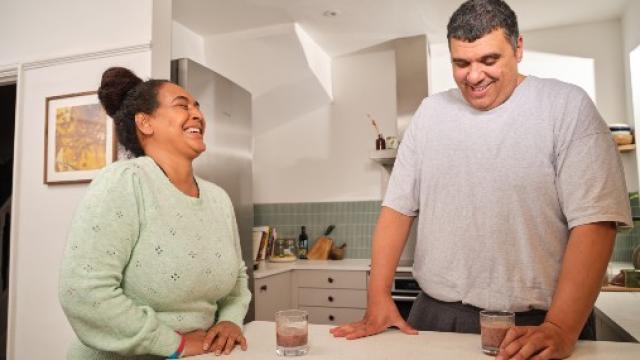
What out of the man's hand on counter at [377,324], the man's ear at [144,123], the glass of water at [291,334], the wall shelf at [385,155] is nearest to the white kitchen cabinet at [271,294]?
the wall shelf at [385,155]

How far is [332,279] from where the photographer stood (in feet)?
11.8

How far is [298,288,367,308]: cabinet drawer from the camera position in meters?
3.53

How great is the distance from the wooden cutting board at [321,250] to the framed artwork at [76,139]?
207 centimetres

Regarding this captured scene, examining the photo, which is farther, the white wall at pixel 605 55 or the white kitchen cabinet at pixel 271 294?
the white wall at pixel 605 55

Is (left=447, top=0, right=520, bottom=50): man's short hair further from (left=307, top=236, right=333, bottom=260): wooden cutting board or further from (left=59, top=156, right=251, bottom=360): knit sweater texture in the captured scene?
(left=307, top=236, right=333, bottom=260): wooden cutting board

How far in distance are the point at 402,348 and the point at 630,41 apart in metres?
3.33

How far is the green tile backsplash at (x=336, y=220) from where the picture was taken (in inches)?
164

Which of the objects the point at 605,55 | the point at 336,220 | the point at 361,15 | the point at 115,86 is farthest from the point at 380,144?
the point at 115,86

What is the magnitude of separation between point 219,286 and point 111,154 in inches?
58.5

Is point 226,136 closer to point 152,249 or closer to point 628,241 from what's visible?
point 152,249

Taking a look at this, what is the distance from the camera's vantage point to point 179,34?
3713 millimetres

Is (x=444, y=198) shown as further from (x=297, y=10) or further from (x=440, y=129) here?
(x=297, y=10)

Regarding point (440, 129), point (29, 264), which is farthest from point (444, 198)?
point (29, 264)

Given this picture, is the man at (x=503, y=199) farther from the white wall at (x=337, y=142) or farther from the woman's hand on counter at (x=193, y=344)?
the white wall at (x=337, y=142)
